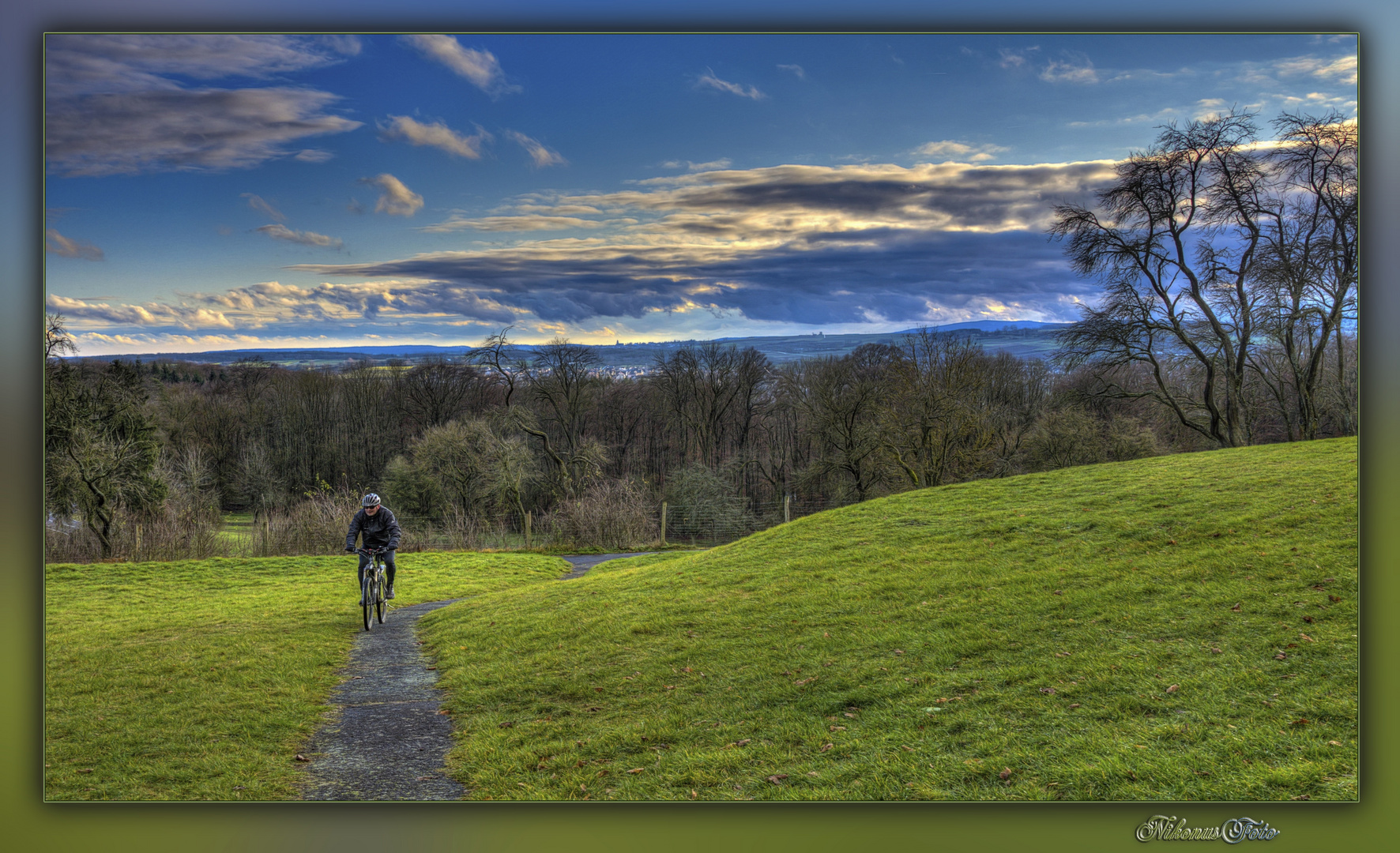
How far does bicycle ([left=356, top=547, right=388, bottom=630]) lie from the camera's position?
10.3 metres

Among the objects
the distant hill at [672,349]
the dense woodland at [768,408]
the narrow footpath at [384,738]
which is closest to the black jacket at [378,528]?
the narrow footpath at [384,738]

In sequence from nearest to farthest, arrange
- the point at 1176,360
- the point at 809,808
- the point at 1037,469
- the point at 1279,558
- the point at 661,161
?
1. the point at 809,808
2. the point at 1279,558
3. the point at 661,161
4. the point at 1176,360
5. the point at 1037,469

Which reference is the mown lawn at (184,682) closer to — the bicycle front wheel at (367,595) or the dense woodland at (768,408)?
the bicycle front wheel at (367,595)

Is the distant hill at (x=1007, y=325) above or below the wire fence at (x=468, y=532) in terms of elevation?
above

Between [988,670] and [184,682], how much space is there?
7327 millimetres

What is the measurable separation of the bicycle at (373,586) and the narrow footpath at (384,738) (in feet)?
5.03

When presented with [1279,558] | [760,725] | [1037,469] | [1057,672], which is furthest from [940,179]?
[1037,469]

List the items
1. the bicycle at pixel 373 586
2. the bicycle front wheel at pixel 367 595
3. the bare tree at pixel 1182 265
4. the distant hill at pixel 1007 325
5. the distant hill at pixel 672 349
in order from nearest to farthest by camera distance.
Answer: the bare tree at pixel 1182 265
the bicycle at pixel 373 586
the bicycle front wheel at pixel 367 595
the distant hill at pixel 1007 325
the distant hill at pixel 672 349

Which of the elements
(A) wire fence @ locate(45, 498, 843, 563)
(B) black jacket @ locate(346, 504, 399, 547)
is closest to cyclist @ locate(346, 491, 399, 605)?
(B) black jacket @ locate(346, 504, 399, 547)

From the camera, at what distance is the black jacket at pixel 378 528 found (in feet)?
33.3

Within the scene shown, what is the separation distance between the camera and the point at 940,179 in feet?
31.5

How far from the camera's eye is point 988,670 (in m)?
6.16

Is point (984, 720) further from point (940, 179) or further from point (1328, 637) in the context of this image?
point (940, 179)
